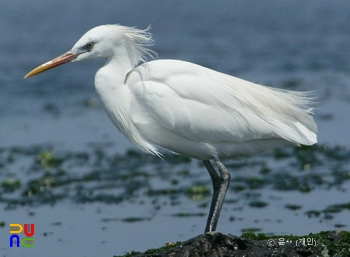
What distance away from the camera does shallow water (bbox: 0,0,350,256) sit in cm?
778

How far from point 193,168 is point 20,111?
4.94 metres

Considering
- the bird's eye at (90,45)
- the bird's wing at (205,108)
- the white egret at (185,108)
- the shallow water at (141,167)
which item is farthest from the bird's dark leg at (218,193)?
the bird's eye at (90,45)

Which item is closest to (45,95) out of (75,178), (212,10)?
(75,178)

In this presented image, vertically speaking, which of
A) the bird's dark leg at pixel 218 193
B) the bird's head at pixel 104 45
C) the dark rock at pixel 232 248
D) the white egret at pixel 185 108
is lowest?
the dark rock at pixel 232 248

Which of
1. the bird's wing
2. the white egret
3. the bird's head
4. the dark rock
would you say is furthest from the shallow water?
the bird's head

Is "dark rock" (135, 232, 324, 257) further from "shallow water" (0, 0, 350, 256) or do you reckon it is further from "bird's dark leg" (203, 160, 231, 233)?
"shallow water" (0, 0, 350, 256)

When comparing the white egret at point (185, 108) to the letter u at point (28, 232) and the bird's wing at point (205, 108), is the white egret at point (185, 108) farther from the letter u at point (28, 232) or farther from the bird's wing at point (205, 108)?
the letter u at point (28, 232)

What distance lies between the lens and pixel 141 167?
32.6 feet

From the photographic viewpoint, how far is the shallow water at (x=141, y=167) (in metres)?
7.78

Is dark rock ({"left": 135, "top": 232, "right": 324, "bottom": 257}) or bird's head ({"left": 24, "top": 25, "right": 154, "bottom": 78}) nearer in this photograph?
dark rock ({"left": 135, "top": 232, "right": 324, "bottom": 257})

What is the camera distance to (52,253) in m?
7.12

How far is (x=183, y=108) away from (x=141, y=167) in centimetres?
379

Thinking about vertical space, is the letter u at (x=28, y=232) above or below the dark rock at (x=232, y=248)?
above

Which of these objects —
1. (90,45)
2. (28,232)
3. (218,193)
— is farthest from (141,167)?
(90,45)
